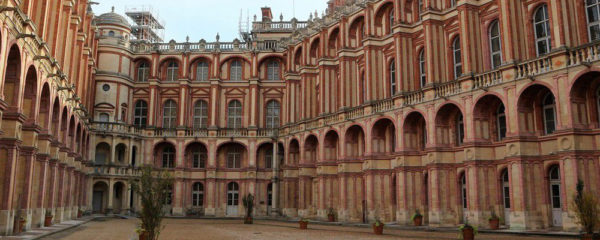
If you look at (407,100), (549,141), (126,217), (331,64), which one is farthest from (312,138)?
(549,141)

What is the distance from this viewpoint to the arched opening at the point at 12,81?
70.3 feet

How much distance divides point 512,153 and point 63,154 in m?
27.1

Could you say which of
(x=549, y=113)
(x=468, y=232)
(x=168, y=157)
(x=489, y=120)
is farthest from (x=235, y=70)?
(x=468, y=232)

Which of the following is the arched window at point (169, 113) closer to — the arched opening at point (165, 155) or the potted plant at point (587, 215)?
the arched opening at point (165, 155)

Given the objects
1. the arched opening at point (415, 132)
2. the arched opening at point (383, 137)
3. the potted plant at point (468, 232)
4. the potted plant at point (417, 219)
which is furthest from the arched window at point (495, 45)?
the potted plant at point (468, 232)

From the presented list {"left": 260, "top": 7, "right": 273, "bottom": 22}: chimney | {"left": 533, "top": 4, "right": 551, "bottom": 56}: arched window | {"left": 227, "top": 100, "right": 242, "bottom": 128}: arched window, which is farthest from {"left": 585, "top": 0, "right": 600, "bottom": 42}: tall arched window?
{"left": 260, "top": 7, "right": 273, "bottom": 22}: chimney

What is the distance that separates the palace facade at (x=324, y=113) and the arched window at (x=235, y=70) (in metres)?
0.22

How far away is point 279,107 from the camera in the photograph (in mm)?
54531

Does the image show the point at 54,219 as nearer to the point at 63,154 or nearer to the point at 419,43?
the point at 63,154

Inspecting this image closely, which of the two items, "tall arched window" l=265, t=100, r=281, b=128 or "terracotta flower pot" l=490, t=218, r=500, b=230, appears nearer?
"terracotta flower pot" l=490, t=218, r=500, b=230

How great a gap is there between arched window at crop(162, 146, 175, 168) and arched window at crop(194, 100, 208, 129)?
11.8ft

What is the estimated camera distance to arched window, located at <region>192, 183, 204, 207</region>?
5253cm

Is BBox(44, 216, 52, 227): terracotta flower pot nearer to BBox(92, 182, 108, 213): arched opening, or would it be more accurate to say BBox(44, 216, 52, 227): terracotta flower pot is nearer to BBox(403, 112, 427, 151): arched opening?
BBox(92, 182, 108, 213): arched opening

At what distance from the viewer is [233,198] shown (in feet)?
173
